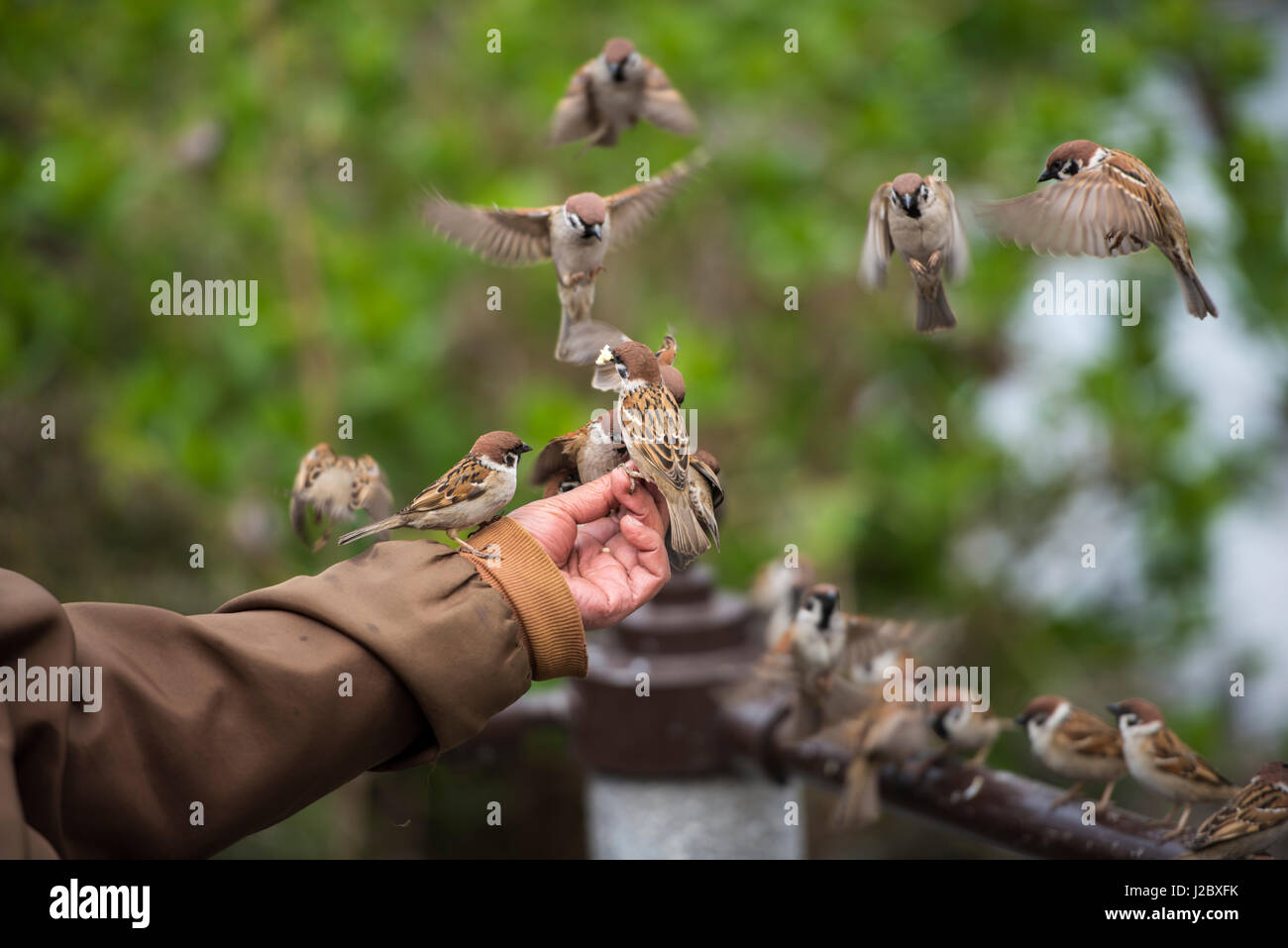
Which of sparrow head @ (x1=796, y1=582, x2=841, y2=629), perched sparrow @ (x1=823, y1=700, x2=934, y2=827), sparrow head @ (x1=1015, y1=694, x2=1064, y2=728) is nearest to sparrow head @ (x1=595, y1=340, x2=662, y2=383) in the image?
sparrow head @ (x1=796, y1=582, x2=841, y2=629)

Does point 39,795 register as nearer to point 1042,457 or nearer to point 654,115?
point 654,115

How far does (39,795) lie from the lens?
133cm

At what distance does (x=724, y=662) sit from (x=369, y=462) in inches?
35.8

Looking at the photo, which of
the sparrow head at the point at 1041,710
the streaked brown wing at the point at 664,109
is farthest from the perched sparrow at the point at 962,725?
the streaked brown wing at the point at 664,109

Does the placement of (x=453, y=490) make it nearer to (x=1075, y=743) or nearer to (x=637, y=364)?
(x=637, y=364)

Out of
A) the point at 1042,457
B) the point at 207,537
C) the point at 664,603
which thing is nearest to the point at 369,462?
the point at 664,603

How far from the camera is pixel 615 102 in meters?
2.38

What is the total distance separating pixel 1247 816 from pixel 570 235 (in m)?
1.43

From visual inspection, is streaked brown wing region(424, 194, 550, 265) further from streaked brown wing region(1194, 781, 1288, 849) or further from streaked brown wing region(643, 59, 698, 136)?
streaked brown wing region(1194, 781, 1288, 849)

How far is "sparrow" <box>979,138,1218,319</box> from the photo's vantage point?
1.71 meters

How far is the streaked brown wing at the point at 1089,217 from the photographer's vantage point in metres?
1.71

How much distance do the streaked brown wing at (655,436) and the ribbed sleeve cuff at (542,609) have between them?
0.71 feet

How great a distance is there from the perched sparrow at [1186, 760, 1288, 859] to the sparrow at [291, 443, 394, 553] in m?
1.51

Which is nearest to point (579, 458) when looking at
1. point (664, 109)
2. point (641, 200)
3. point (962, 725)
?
point (641, 200)
